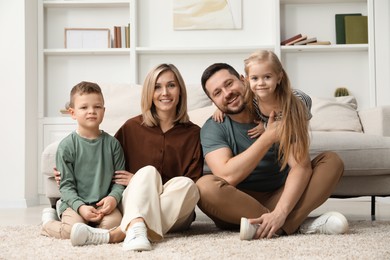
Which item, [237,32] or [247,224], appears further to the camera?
[237,32]

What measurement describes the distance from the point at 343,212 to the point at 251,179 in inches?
53.5

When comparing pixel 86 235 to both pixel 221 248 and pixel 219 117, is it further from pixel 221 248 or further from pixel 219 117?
pixel 219 117

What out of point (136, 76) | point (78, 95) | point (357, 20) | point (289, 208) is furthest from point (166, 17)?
point (289, 208)

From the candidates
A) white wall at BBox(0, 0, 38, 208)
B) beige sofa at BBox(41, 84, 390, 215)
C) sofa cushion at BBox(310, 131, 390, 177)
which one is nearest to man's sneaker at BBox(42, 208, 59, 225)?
beige sofa at BBox(41, 84, 390, 215)

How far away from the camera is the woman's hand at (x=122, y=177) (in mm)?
2150

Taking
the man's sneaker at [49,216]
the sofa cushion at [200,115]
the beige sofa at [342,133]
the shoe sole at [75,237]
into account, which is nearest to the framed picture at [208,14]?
the beige sofa at [342,133]

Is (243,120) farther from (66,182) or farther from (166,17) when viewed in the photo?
(166,17)

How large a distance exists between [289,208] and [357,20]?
3123 mm

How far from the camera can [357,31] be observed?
474cm

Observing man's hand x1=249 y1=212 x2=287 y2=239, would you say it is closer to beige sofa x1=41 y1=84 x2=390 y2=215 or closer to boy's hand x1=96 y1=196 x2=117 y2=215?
boy's hand x1=96 y1=196 x2=117 y2=215

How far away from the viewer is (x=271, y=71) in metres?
2.04

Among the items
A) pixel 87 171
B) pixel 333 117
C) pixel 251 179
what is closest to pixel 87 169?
pixel 87 171

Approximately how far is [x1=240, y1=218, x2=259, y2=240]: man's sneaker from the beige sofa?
885mm

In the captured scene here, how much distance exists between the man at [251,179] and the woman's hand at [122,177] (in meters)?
0.28
